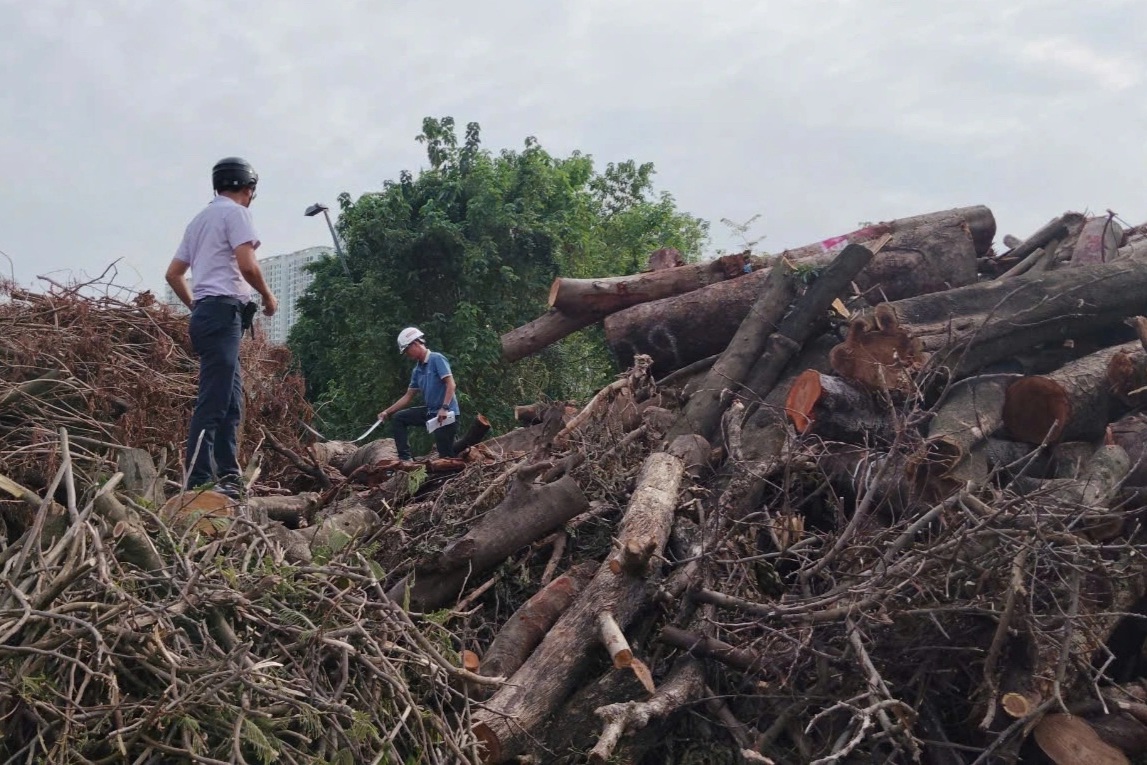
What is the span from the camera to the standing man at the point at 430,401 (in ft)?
25.1

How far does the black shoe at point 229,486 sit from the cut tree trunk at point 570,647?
135cm

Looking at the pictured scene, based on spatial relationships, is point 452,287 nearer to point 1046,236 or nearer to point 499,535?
point 1046,236

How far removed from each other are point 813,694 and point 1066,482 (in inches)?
52.9

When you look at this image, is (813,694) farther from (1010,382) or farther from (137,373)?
(137,373)

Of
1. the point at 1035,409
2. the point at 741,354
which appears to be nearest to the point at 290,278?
the point at 741,354

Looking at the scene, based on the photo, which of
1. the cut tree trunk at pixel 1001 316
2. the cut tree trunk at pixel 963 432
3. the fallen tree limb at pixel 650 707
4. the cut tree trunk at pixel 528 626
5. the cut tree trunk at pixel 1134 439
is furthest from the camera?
the cut tree trunk at pixel 1001 316

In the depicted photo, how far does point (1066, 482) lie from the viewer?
4227 millimetres

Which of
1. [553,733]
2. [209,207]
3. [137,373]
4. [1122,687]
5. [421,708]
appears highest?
[209,207]

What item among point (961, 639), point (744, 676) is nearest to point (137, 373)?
point (744, 676)

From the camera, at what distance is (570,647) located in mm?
4090

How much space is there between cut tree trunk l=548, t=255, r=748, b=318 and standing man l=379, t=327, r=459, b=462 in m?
0.97

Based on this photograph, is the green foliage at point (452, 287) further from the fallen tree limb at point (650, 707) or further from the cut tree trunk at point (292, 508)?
the fallen tree limb at point (650, 707)

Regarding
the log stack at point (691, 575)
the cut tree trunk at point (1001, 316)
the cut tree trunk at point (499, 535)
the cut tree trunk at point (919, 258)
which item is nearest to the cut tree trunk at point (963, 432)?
the log stack at point (691, 575)

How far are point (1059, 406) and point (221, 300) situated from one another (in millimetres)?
3785
